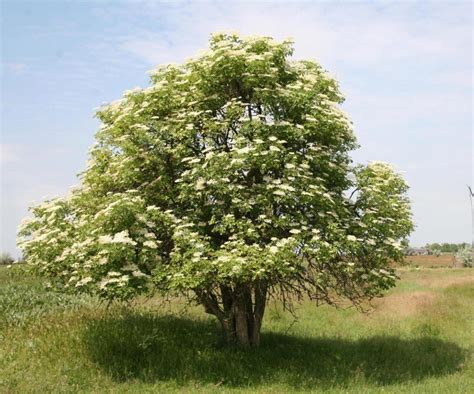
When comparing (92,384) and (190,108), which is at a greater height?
(190,108)

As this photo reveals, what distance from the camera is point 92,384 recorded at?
48.7 ft

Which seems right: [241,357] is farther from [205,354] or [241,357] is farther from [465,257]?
[465,257]

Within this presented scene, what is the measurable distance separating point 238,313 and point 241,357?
1769mm

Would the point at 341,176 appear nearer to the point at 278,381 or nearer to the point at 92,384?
the point at 278,381

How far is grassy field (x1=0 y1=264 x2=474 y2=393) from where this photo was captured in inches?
601

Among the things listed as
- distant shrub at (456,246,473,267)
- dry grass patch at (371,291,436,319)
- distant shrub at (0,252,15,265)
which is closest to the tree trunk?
dry grass patch at (371,291,436,319)

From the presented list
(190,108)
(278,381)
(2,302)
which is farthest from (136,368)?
(2,302)

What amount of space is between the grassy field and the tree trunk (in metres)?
0.64

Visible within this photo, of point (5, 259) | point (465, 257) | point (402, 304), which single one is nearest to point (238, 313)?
point (402, 304)

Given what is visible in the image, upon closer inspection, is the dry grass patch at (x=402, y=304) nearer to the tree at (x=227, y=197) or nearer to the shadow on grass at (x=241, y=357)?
the shadow on grass at (x=241, y=357)

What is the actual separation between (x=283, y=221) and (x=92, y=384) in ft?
24.1

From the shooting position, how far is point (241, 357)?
17.2 m

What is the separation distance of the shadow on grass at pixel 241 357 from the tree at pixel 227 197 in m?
1.56

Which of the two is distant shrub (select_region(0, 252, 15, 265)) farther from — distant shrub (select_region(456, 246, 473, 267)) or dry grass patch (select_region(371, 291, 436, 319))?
distant shrub (select_region(456, 246, 473, 267))
